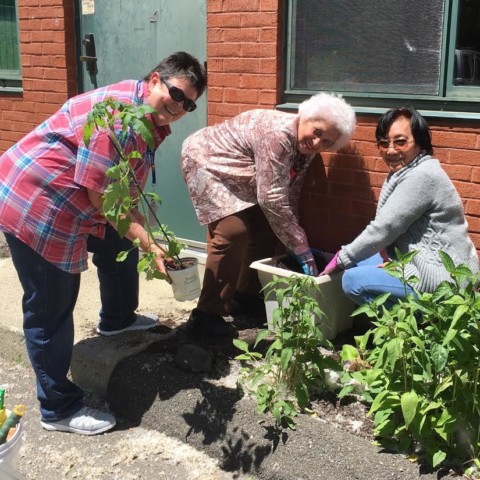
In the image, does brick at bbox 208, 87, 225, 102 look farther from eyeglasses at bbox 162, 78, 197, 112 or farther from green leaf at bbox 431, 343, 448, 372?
green leaf at bbox 431, 343, 448, 372

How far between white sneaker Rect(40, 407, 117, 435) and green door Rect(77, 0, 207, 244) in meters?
1.90

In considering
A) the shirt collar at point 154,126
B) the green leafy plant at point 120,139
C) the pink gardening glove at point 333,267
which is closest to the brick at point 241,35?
the shirt collar at point 154,126

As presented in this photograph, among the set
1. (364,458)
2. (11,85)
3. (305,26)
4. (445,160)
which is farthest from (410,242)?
(11,85)

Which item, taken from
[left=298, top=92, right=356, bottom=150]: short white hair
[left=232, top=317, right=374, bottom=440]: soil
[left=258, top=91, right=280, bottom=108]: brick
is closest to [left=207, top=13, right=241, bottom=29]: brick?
[left=258, top=91, right=280, bottom=108]: brick

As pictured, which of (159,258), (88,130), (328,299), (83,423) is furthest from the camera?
(328,299)

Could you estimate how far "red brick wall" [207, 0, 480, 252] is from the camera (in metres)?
3.60

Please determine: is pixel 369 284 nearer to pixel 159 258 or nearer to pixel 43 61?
pixel 159 258

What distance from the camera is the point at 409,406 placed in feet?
8.58

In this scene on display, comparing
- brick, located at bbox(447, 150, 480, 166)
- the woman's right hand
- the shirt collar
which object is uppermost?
the shirt collar

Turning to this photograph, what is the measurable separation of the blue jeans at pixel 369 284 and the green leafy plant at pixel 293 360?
1.21ft

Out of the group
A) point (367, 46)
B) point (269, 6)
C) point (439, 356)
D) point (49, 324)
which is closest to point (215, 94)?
point (269, 6)

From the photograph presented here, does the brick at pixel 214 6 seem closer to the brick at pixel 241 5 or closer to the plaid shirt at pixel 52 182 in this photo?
the brick at pixel 241 5

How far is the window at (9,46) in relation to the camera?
5754 mm

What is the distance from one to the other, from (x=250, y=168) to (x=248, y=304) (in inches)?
36.6
